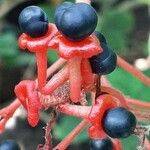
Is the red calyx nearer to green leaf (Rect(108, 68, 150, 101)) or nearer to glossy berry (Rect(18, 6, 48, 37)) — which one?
glossy berry (Rect(18, 6, 48, 37))

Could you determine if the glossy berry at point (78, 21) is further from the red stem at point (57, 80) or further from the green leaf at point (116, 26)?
the green leaf at point (116, 26)

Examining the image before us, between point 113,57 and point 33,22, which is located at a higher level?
point 33,22

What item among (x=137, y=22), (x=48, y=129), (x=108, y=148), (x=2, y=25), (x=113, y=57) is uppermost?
(x=113, y=57)

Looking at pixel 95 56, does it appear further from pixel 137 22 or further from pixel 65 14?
pixel 137 22

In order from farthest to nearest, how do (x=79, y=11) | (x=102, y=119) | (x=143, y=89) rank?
(x=143, y=89) → (x=102, y=119) → (x=79, y=11)

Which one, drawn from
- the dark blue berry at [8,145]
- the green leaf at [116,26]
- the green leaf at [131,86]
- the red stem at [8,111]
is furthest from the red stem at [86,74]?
the green leaf at [116,26]

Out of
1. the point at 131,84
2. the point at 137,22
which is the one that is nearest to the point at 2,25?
the point at 137,22

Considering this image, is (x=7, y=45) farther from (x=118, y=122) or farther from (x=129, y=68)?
(x=118, y=122)
